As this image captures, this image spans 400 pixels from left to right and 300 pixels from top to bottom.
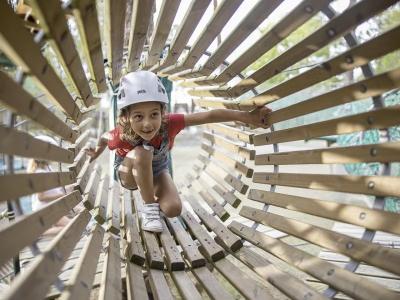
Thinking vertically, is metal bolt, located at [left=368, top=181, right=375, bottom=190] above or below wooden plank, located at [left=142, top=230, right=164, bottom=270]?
above

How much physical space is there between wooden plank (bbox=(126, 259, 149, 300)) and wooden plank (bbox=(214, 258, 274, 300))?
497 mm

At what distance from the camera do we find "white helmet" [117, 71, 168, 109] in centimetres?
290

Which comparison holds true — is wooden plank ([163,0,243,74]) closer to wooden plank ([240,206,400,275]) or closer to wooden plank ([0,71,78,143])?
wooden plank ([0,71,78,143])

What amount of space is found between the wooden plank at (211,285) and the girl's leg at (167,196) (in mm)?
896

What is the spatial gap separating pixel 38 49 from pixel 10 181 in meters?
0.52

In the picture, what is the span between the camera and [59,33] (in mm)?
1611

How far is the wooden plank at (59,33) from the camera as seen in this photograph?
1423 millimetres

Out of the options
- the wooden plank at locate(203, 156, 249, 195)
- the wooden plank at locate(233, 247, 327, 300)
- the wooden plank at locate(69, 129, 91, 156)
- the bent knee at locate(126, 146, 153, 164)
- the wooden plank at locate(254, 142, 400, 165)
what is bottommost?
the wooden plank at locate(233, 247, 327, 300)

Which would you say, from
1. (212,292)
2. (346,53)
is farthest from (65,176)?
(346,53)

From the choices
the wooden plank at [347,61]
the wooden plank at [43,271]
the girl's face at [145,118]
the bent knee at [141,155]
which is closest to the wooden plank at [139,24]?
the girl's face at [145,118]

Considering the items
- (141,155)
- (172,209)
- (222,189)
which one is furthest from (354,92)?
(222,189)

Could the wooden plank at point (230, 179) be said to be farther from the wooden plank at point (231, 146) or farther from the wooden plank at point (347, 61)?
the wooden plank at point (347, 61)

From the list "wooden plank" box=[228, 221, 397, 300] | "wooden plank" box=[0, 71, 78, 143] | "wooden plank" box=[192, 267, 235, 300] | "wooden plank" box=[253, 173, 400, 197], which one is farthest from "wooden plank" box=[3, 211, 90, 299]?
"wooden plank" box=[253, 173, 400, 197]

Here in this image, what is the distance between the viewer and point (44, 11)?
1.42 m
